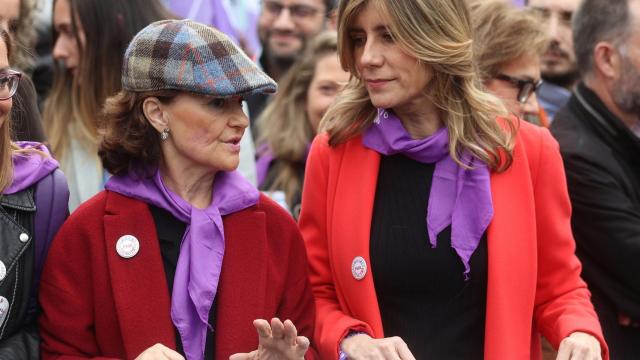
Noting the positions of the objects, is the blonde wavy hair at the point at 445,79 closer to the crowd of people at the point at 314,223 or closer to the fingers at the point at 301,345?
the crowd of people at the point at 314,223

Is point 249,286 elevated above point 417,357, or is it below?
above

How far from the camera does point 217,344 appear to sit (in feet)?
12.0

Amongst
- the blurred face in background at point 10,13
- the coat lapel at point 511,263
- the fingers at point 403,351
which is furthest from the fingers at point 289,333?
the blurred face in background at point 10,13

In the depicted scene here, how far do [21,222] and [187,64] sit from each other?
749mm

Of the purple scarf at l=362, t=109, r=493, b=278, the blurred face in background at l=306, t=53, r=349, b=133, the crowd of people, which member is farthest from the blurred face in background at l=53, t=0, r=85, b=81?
the purple scarf at l=362, t=109, r=493, b=278

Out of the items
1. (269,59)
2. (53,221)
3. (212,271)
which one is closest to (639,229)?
(212,271)

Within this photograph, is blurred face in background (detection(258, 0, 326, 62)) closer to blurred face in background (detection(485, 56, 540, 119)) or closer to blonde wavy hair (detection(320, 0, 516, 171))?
blurred face in background (detection(485, 56, 540, 119))

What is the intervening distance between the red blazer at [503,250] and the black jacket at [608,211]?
21.8 inches

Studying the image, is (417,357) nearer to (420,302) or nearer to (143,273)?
(420,302)

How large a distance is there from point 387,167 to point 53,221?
119 cm

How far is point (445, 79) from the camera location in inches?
157

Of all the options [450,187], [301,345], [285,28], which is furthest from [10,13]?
[285,28]

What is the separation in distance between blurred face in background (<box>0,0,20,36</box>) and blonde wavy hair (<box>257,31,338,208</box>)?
1.52m

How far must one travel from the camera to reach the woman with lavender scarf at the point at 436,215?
382cm
